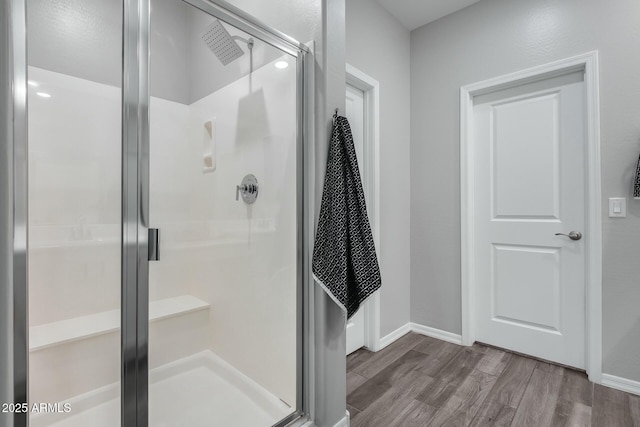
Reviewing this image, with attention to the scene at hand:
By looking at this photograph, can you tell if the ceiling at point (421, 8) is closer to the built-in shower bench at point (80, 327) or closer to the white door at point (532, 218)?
the white door at point (532, 218)

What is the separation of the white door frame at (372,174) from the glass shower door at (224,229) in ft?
3.10

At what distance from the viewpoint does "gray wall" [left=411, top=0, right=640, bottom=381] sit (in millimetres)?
1843

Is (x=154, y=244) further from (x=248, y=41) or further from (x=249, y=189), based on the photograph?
(x=248, y=41)

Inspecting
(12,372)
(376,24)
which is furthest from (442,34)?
(12,372)

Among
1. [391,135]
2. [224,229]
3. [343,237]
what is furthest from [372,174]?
[224,229]

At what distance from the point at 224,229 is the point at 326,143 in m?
0.67

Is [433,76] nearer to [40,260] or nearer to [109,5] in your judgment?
[109,5]

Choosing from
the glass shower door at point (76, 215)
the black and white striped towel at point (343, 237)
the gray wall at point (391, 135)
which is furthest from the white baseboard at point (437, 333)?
the glass shower door at point (76, 215)

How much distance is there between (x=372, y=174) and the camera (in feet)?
7.79

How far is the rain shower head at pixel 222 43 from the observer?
1400mm

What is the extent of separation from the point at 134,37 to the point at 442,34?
2406 mm

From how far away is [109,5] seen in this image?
1067 millimetres

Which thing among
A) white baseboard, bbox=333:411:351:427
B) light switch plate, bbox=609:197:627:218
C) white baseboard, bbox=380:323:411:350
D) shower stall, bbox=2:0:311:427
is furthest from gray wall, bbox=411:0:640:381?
shower stall, bbox=2:0:311:427

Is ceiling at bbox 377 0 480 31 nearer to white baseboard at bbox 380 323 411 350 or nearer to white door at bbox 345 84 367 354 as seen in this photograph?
white door at bbox 345 84 367 354
